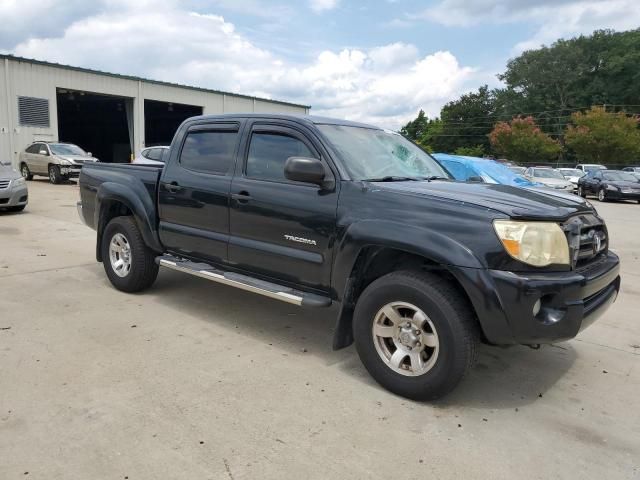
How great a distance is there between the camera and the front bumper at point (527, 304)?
10.2ft

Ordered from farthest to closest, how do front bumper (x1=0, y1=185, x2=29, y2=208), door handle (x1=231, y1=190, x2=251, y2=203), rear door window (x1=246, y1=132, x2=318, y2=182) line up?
1. front bumper (x1=0, y1=185, x2=29, y2=208)
2. door handle (x1=231, y1=190, x2=251, y2=203)
3. rear door window (x1=246, y1=132, x2=318, y2=182)

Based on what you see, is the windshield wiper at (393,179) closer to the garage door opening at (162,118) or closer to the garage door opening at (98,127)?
the garage door opening at (162,118)

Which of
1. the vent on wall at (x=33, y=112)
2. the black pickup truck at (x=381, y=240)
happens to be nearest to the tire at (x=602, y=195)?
the black pickup truck at (x=381, y=240)

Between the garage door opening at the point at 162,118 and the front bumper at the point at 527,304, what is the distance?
109 ft

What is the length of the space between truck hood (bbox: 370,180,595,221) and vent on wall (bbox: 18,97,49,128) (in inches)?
1061

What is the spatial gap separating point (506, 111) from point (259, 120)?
84.4 meters

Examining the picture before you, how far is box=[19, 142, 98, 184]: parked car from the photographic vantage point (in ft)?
68.8

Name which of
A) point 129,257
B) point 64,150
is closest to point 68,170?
point 64,150

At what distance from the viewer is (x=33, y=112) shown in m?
26.2

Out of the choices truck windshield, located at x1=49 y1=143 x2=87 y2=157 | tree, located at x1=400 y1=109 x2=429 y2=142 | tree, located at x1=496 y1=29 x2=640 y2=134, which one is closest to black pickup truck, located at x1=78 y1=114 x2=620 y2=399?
truck windshield, located at x1=49 y1=143 x2=87 y2=157

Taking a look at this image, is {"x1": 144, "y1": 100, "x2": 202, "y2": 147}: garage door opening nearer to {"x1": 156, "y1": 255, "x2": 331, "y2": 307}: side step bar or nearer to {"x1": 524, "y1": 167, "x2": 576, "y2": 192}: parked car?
{"x1": 524, "y1": 167, "x2": 576, "y2": 192}: parked car

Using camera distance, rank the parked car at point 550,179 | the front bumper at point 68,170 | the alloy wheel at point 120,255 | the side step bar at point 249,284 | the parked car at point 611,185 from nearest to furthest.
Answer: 1. the side step bar at point 249,284
2. the alloy wheel at point 120,255
3. the front bumper at point 68,170
4. the parked car at point 611,185
5. the parked car at point 550,179

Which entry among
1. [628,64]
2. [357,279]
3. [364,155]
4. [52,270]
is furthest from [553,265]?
[628,64]

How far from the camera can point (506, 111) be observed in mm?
81625
